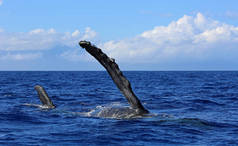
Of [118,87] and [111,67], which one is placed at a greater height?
[111,67]

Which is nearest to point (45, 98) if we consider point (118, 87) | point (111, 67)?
point (118, 87)

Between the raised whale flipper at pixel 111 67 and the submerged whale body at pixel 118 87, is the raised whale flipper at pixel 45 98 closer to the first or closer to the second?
the submerged whale body at pixel 118 87

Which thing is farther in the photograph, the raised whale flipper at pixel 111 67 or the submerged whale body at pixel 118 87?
the submerged whale body at pixel 118 87

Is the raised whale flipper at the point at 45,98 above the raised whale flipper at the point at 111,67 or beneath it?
beneath

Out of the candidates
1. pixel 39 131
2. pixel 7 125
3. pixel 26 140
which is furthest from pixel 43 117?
pixel 26 140

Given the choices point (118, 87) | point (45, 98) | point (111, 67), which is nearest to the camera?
point (111, 67)

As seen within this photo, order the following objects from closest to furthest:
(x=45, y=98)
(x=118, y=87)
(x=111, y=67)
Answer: (x=111, y=67), (x=118, y=87), (x=45, y=98)

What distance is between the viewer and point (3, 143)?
38.1ft

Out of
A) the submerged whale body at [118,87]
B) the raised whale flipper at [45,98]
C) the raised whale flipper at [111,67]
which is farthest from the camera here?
the raised whale flipper at [45,98]

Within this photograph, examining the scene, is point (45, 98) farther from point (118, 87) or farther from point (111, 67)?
point (111, 67)

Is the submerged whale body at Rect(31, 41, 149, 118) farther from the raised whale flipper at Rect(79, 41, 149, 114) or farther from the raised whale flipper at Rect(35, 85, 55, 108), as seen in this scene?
the raised whale flipper at Rect(35, 85, 55, 108)

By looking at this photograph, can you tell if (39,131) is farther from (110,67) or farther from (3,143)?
(110,67)

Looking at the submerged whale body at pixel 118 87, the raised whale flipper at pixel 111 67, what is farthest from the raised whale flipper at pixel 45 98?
the raised whale flipper at pixel 111 67

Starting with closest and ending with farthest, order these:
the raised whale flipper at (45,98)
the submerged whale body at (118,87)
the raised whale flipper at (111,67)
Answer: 1. the raised whale flipper at (111,67)
2. the submerged whale body at (118,87)
3. the raised whale flipper at (45,98)
